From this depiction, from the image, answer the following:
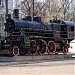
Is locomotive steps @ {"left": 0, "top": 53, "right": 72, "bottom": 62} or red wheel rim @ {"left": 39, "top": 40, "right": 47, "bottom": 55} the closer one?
locomotive steps @ {"left": 0, "top": 53, "right": 72, "bottom": 62}

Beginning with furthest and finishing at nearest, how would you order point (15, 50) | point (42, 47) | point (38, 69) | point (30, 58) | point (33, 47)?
point (42, 47)
point (33, 47)
point (15, 50)
point (30, 58)
point (38, 69)

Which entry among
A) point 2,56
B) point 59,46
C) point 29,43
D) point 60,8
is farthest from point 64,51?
point 60,8

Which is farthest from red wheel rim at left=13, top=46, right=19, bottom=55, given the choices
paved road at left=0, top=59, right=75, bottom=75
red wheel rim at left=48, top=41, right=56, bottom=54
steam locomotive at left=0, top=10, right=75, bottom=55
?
paved road at left=0, top=59, right=75, bottom=75

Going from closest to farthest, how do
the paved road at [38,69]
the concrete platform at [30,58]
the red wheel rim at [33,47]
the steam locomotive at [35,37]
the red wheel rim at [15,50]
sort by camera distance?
1. the paved road at [38,69]
2. the concrete platform at [30,58]
3. the red wheel rim at [15,50]
4. the steam locomotive at [35,37]
5. the red wheel rim at [33,47]

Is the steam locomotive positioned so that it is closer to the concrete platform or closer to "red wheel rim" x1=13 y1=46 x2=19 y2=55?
"red wheel rim" x1=13 y1=46 x2=19 y2=55

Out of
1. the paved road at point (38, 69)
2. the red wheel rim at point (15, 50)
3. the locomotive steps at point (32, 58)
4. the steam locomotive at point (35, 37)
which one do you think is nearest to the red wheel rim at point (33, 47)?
the steam locomotive at point (35, 37)

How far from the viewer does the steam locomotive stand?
26516 millimetres

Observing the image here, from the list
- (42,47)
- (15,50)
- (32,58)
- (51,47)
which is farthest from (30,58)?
(51,47)

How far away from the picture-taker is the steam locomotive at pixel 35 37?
87.0ft

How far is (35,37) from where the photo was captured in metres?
28.0

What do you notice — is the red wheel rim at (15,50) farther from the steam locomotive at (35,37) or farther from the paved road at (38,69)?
the paved road at (38,69)

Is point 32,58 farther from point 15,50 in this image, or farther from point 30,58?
point 15,50

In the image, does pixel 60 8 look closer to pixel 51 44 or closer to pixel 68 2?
pixel 68 2

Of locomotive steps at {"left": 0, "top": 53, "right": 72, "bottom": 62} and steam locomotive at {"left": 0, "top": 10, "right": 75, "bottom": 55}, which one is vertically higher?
steam locomotive at {"left": 0, "top": 10, "right": 75, "bottom": 55}
